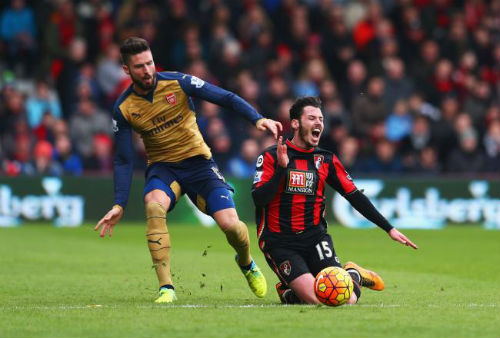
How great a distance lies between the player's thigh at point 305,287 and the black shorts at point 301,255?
0.12m

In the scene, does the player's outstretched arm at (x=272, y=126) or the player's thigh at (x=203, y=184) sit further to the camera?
the player's thigh at (x=203, y=184)

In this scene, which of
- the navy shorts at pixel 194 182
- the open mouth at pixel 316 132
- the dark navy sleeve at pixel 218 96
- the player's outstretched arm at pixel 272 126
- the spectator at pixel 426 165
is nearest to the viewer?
the player's outstretched arm at pixel 272 126

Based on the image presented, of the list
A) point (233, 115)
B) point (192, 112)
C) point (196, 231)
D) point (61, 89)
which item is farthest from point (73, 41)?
point (192, 112)

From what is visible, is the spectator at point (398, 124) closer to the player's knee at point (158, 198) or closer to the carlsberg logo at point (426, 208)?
the carlsberg logo at point (426, 208)

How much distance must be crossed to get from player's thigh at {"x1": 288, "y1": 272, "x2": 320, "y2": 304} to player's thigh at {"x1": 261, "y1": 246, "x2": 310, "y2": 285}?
39 millimetres

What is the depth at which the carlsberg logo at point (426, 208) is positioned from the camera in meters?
19.6

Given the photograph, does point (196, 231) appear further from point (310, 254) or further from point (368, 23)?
point (310, 254)

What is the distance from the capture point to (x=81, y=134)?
20.2 meters

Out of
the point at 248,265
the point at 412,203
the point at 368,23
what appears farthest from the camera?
the point at 368,23

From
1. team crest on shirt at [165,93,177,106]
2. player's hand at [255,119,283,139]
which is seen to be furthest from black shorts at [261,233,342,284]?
team crest on shirt at [165,93,177,106]

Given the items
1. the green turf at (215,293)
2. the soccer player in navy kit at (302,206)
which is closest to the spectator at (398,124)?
the green turf at (215,293)

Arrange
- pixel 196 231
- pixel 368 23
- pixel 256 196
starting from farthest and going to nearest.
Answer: pixel 368 23, pixel 196 231, pixel 256 196

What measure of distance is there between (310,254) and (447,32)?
48.0 feet

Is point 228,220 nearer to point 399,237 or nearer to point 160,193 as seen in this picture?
point 160,193
